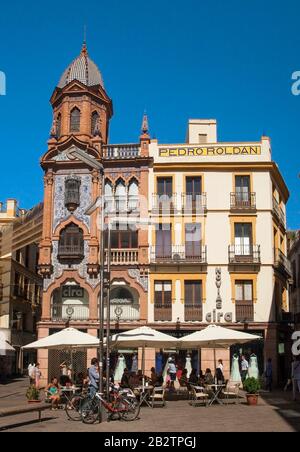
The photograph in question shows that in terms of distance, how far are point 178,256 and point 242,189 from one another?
5645 millimetres

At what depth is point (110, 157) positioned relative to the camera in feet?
125

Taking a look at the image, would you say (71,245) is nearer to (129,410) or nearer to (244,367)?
(244,367)

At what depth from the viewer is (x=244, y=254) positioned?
3656cm

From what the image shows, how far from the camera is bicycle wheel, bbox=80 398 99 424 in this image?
1689 cm

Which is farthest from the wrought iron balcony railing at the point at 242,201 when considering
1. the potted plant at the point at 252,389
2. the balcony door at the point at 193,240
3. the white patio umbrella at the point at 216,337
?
the potted plant at the point at 252,389

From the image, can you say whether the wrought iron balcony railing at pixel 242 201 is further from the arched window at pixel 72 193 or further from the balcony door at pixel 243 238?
the arched window at pixel 72 193

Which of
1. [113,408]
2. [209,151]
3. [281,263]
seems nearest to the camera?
[113,408]

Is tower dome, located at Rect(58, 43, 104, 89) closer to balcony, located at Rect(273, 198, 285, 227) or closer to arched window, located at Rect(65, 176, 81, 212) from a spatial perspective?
arched window, located at Rect(65, 176, 81, 212)

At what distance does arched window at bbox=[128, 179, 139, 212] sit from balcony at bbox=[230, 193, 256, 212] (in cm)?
550

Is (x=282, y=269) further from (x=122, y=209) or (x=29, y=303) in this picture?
(x=29, y=303)

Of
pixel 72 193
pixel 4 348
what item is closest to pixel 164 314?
pixel 72 193

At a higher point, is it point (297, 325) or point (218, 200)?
point (218, 200)

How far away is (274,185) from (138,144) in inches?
342
